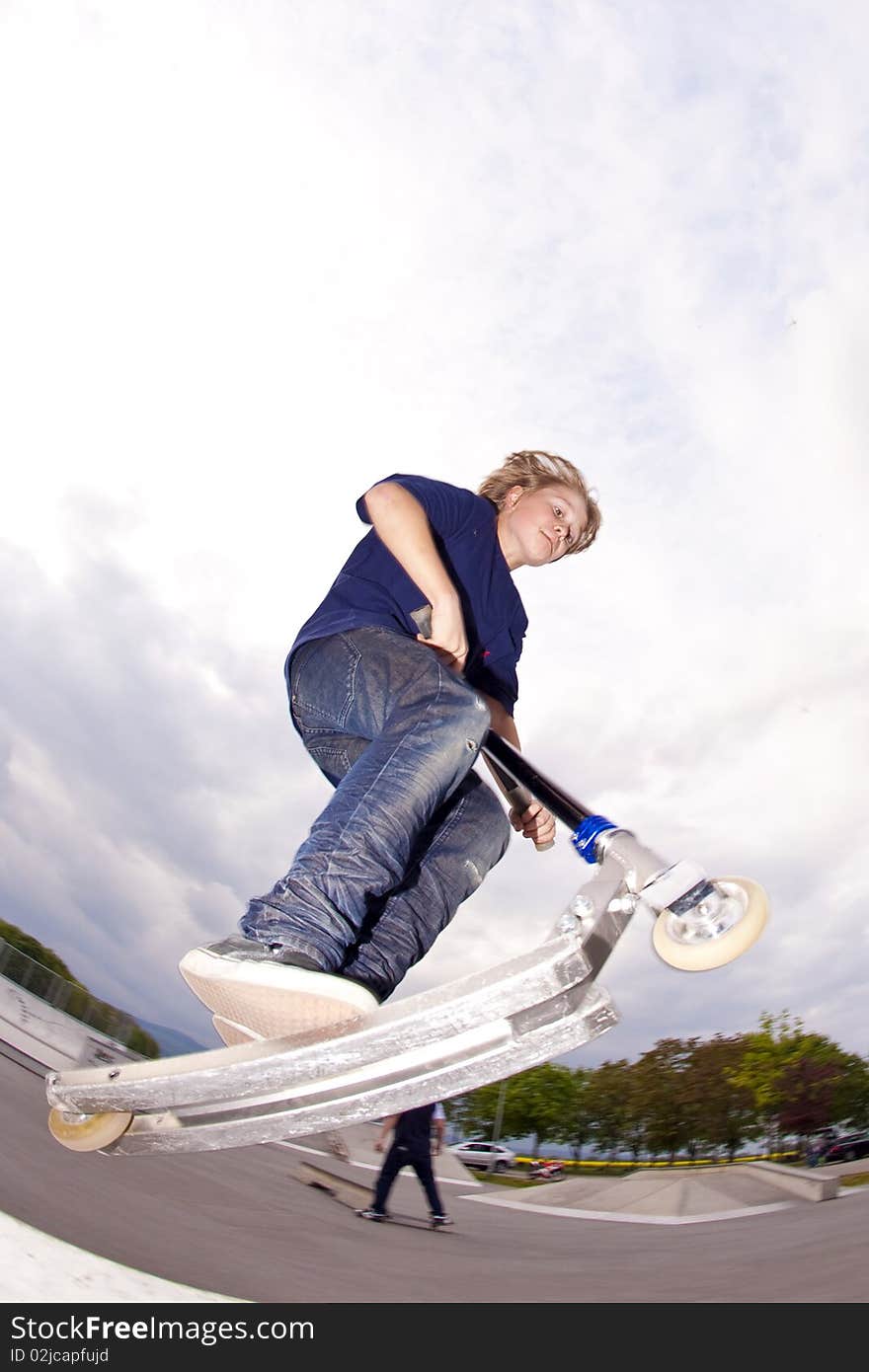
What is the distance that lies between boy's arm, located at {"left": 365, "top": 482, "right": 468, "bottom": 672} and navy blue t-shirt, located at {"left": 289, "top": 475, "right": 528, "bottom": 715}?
9 cm

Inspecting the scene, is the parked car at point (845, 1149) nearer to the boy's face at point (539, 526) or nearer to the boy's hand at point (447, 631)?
the boy's hand at point (447, 631)

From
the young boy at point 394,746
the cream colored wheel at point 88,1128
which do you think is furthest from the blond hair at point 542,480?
the cream colored wheel at point 88,1128

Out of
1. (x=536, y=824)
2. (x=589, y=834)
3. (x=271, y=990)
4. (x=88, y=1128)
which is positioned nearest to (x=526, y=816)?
(x=536, y=824)

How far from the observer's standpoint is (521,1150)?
1.32 metres

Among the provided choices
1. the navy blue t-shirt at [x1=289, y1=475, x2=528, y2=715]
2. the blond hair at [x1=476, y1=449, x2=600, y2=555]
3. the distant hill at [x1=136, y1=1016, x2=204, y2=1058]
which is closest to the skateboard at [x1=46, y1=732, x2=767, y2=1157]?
the distant hill at [x1=136, y1=1016, x2=204, y2=1058]

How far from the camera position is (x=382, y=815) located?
4.37 ft

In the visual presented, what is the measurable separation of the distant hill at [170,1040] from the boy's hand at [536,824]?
3.14 ft

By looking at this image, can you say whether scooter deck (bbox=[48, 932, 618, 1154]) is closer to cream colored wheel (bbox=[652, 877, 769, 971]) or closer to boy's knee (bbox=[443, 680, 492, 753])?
cream colored wheel (bbox=[652, 877, 769, 971])

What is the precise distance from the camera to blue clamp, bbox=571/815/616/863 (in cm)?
146

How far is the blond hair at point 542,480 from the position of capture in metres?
2.21

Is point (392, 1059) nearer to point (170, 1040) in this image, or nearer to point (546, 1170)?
point (546, 1170)

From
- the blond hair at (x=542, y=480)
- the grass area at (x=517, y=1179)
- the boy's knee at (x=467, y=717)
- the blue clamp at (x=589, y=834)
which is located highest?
the blond hair at (x=542, y=480)

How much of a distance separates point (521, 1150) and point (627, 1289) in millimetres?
254
